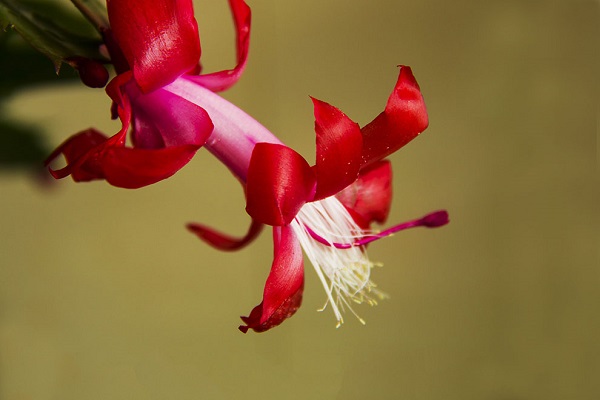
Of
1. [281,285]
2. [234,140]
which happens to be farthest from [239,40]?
[281,285]

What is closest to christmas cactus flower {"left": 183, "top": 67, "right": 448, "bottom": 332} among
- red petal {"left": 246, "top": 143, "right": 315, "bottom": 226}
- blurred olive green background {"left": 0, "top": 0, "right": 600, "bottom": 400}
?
red petal {"left": 246, "top": 143, "right": 315, "bottom": 226}

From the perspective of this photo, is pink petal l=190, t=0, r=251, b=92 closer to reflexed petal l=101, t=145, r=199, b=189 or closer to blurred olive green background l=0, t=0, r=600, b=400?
reflexed petal l=101, t=145, r=199, b=189

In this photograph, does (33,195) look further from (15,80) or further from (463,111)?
(463,111)

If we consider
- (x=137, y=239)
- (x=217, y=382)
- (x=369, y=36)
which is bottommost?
(x=217, y=382)

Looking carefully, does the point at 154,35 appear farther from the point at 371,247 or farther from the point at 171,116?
the point at 371,247

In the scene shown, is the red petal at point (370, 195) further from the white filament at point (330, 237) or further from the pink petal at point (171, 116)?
the pink petal at point (171, 116)

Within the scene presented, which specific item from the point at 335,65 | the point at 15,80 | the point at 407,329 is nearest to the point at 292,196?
the point at 15,80

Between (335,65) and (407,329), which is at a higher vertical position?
(335,65)
